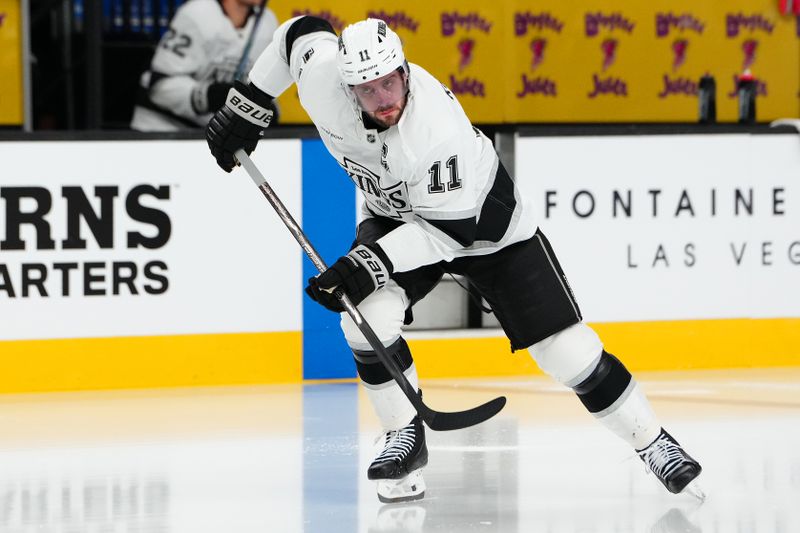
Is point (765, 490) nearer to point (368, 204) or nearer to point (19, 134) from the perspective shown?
point (368, 204)

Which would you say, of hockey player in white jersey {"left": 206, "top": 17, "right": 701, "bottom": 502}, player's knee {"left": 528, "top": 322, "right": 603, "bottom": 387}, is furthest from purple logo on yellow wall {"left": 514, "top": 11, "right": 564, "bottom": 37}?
player's knee {"left": 528, "top": 322, "right": 603, "bottom": 387}

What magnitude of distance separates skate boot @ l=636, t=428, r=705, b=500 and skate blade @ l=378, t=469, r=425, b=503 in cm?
55

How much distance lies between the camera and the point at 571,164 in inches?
231

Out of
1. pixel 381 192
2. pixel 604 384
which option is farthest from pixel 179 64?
pixel 604 384

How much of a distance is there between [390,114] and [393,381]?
2.23 ft

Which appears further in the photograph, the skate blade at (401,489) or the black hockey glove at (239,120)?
the black hockey glove at (239,120)

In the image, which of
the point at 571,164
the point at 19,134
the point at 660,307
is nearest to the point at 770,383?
the point at 660,307

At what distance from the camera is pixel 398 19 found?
714 centimetres

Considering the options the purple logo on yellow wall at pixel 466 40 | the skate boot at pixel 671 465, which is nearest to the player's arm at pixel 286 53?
the skate boot at pixel 671 465

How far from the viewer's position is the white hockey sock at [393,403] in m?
3.83

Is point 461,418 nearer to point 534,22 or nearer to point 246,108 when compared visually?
point 246,108

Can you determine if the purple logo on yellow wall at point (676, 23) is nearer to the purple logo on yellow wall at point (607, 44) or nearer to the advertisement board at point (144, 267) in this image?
the purple logo on yellow wall at point (607, 44)

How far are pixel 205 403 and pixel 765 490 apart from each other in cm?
201

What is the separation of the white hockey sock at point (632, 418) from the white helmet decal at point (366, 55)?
0.98 meters
